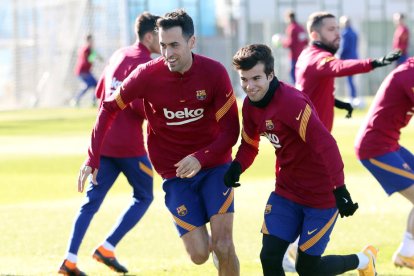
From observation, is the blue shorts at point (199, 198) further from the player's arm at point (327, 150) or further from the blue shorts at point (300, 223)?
the player's arm at point (327, 150)

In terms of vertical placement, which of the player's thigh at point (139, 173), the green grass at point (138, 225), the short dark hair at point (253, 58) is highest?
the short dark hair at point (253, 58)

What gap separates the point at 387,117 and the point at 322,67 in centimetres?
77

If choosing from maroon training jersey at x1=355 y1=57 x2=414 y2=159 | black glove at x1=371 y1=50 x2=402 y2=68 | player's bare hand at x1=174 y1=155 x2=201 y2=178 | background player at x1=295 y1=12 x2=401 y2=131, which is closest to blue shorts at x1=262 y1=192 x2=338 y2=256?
player's bare hand at x1=174 y1=155 x2=201 y2=178

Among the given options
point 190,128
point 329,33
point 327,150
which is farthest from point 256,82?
point 329,33

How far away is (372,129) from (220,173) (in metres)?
2.06

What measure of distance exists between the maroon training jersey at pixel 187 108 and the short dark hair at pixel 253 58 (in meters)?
0.43

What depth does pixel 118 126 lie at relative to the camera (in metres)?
9.18

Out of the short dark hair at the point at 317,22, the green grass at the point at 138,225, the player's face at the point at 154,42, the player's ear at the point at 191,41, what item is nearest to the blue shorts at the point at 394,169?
the green grass at the point at 138,225

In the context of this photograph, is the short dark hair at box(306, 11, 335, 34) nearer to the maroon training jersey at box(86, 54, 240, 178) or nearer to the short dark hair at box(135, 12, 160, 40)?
the short dark hair at box(135, 12, 160, 40)

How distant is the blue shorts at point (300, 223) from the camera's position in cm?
700

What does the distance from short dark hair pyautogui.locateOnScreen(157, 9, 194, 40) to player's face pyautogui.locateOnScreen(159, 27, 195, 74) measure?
0.10 feet

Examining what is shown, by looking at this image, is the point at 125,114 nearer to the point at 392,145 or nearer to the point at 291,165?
the point at 392,145

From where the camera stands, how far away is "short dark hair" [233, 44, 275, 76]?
6.74m

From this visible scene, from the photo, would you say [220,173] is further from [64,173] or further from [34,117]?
[34,117]
